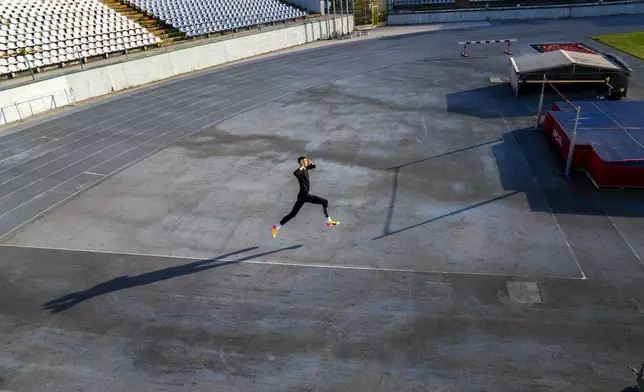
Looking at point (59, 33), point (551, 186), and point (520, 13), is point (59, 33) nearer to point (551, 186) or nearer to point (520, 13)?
point (551, 186)

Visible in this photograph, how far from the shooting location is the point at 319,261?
9141mm

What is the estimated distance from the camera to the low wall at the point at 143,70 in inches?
772

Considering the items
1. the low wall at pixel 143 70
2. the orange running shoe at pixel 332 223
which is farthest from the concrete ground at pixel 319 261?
the low wall at pixel 143 70

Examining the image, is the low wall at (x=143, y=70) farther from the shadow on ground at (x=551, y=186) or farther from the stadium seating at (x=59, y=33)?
the shadow on ground at (x=551, y=186)

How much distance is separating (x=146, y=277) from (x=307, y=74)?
1883 centimetres

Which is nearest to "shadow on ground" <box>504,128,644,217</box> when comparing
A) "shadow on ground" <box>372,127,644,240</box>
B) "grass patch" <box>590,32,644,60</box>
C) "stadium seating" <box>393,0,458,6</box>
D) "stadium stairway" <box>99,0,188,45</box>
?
"shadow on ground" <box>372,127,644,240</box>

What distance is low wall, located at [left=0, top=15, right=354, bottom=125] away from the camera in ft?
64.3

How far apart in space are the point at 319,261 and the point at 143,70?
20.5 metres

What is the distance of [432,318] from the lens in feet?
24.5

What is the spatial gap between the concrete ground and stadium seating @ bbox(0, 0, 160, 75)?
683 cm

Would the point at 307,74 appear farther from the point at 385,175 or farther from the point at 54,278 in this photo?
the point at 54,278

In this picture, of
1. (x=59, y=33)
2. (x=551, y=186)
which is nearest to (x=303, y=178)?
(x=551, y=186)

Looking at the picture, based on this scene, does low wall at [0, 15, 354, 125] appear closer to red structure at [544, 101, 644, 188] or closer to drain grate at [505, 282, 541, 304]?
drain grate at [505, 282, 541, 304]

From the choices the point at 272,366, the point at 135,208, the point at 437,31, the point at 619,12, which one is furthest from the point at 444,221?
the point at 619,12
